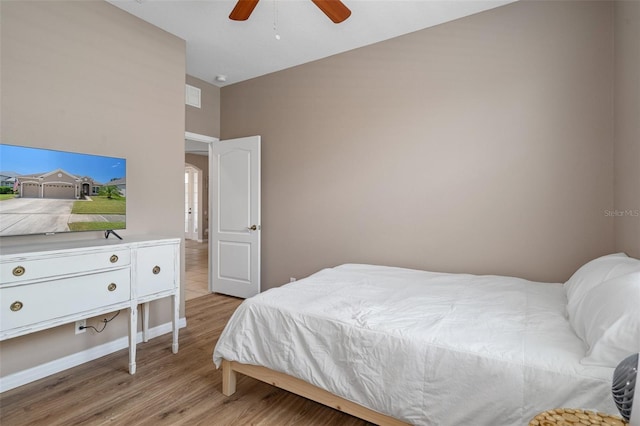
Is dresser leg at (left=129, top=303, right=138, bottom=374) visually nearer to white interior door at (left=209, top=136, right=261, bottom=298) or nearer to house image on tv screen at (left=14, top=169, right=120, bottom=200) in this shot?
house image on tv screen at (left=14, top=169, right=120, bottom=200)

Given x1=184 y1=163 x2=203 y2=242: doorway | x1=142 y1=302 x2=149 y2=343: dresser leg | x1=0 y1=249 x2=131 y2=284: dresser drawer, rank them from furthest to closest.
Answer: x1=184 y1=163 x2=203 y2=242: doorway
x1=142 y1=302 x2=149 y2=343: dresser leg
x1=0 y1=249 x2=131 y2=284: dresser drawer

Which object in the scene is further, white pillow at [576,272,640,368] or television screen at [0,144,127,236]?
television screen at [0,144,127,236]

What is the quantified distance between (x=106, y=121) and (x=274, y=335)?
2.19 metres

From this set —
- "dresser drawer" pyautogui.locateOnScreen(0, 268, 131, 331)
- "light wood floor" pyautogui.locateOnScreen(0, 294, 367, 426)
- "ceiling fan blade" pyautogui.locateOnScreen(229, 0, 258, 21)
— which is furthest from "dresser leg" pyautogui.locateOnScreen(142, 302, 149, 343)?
"ceiling fan blade" pyautogui.locateOnScreen(229, 0, 258, 21)

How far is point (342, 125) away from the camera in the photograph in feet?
11.4

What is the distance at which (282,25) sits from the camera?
2.92m

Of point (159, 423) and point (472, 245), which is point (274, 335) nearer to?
point (159, 423)

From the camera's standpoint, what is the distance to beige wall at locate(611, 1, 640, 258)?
193cm

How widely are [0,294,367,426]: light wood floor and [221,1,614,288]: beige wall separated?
1.65m

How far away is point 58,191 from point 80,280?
0.70m

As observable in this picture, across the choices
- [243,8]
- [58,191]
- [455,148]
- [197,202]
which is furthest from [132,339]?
[197,202]

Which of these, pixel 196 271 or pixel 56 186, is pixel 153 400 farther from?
pixel 196 271

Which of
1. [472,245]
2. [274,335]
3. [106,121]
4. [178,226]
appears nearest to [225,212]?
[178,226]

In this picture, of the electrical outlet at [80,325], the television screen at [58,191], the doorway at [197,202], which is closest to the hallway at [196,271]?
the doorway at [197,202]
